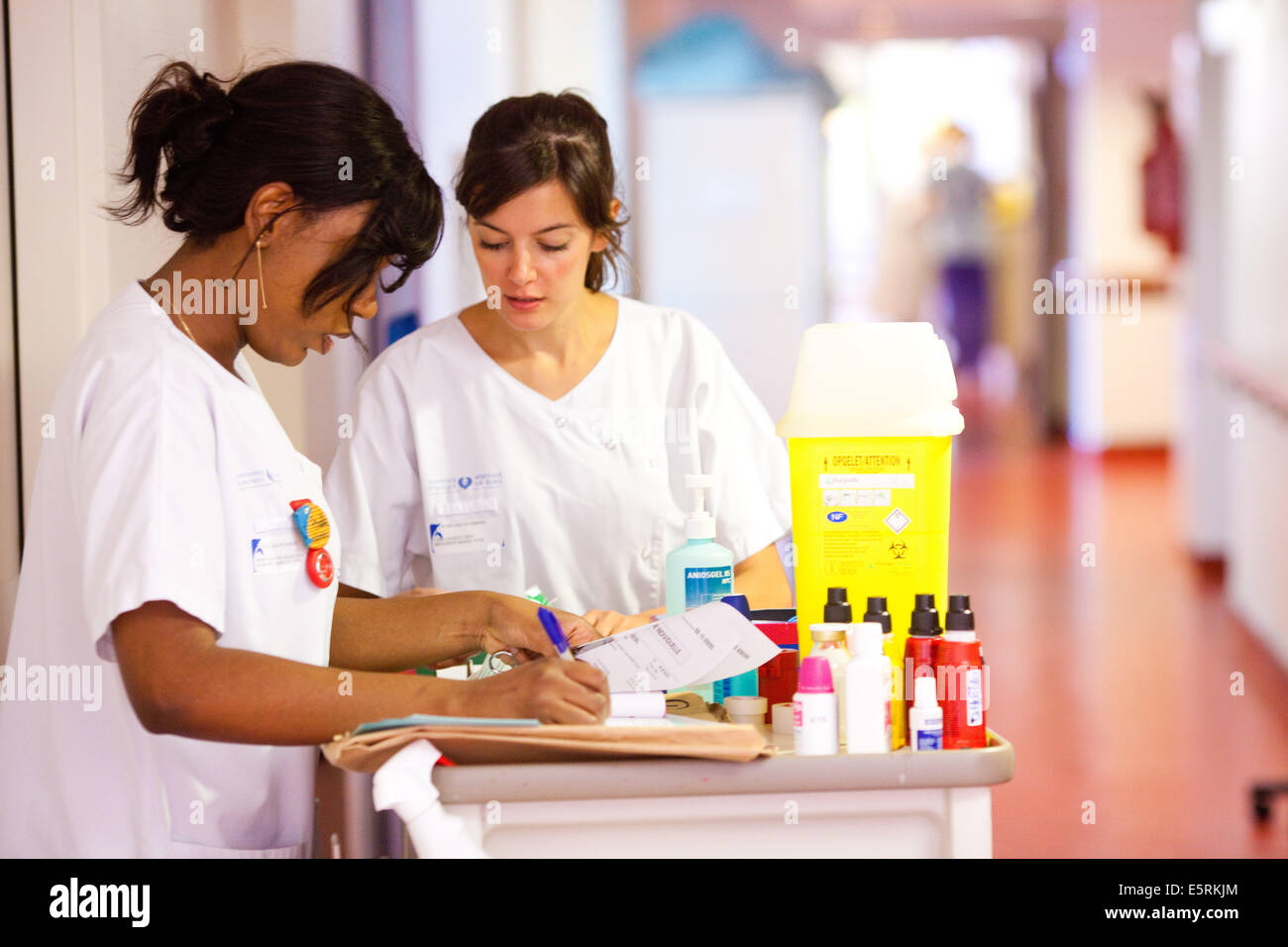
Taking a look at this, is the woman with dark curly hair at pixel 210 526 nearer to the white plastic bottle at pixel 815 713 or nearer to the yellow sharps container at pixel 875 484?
the white plastic bottle at pixel 815 713

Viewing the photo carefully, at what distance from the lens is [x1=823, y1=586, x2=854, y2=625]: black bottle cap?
1.66m

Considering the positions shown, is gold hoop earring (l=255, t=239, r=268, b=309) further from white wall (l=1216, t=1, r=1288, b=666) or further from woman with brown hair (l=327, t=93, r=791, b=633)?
white wall (l=1216, t=1, r=1288, b=666)

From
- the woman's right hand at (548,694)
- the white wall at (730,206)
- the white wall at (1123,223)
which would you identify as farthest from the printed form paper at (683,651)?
the white wall at (1123,223)

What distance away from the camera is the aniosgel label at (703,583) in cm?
196

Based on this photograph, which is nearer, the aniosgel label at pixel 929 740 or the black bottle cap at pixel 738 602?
the aniosgel label at pixel 929 740

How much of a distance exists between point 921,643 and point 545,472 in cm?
84

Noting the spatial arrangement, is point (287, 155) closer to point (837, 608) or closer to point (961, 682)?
point (837, 608)

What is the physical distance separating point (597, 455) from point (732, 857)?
881 mm

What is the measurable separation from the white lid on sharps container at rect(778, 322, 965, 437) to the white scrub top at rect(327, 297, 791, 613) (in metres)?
0.51

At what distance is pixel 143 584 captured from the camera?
140 centimetres

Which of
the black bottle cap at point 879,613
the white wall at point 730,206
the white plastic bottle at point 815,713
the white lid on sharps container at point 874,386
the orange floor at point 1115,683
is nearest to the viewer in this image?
the white plastic bottle at point 815,713

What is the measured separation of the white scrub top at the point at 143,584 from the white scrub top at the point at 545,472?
0.50 m

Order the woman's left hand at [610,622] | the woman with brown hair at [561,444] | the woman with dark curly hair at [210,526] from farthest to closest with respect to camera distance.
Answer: the woman with brown hair at [561,444] < the woman's left hand at [610,622] < the woman with dark curly hair at [210,526]
